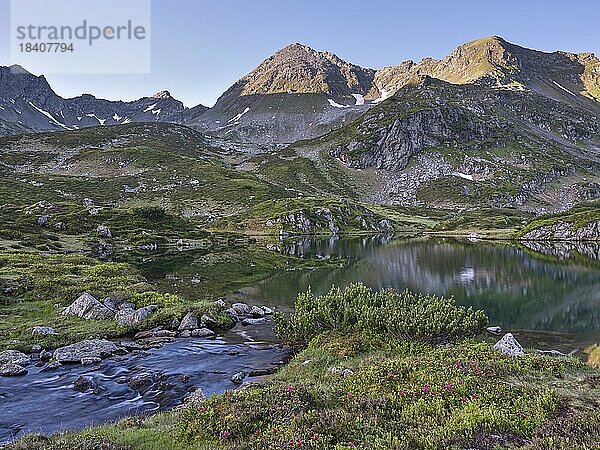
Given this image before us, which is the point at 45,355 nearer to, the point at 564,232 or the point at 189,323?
the point at 189,323

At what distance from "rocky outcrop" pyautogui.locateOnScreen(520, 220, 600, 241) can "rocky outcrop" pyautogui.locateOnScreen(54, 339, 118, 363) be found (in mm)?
147317

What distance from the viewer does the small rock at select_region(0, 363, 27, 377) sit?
918 inches

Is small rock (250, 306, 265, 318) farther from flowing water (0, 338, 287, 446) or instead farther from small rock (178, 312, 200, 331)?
flowing water (0, 338, 287, 446)

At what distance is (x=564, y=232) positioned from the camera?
144 m

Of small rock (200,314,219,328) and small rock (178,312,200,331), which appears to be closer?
small rock (178,312,200,331)

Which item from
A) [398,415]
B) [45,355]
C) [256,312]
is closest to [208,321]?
[256,312]

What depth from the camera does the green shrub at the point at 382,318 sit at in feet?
77.7

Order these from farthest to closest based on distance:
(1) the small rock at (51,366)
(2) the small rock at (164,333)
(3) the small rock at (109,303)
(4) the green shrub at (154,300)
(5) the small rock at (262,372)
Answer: (4) the green shrub at (154,300), (3) the small rock at (109,303), (2) the small rock at (164,333), (1) the small rock at (51,366), (5) the small rock at (262,372)

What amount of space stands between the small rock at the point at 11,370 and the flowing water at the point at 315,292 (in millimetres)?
589

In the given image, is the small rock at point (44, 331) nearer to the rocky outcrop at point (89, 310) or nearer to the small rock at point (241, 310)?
the rocky outcrop at point (89, 310)

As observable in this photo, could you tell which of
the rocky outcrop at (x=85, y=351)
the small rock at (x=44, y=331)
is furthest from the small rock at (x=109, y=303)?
the rocky outcrop at (x=85, y=351)

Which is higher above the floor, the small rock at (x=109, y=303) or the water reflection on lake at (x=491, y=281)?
the small rock at (x=109, y=303)

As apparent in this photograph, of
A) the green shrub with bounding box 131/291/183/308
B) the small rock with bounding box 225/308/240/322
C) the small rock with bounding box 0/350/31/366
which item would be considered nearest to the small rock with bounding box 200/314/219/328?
the small rock with bounding box 225/308/240/322

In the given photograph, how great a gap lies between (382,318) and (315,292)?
93.3 ft
